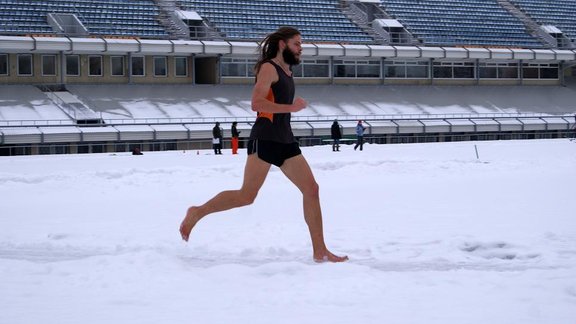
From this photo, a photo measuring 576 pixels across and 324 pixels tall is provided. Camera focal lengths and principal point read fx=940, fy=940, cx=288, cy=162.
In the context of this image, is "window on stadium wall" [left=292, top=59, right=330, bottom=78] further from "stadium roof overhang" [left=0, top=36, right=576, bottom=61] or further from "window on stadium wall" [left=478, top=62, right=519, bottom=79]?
"window on stadium wall" [left=478, top=62, right=519, bottom=79]

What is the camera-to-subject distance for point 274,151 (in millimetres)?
7359

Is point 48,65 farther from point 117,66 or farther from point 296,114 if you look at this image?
point 296,114

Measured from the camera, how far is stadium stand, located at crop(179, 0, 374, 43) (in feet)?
160

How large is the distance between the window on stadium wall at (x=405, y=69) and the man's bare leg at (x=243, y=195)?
152ft

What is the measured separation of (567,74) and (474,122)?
16517 millimetres

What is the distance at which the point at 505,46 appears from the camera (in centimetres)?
5541

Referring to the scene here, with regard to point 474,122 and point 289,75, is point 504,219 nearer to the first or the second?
point 289,75

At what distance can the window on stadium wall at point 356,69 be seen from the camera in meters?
52.3

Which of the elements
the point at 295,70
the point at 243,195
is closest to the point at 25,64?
the point at 295,70

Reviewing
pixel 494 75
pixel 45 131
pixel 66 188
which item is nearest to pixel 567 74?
pixel 494 75

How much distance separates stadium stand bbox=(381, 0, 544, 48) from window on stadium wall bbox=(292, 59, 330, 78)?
565 cm

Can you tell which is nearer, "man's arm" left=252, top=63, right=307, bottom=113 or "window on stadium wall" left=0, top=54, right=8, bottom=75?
"man's arm" left=252, top=63, right=307, bottom=113

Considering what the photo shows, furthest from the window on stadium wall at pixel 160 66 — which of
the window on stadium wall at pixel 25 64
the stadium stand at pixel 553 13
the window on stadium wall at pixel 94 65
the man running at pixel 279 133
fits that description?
the man running at pixel 279 133

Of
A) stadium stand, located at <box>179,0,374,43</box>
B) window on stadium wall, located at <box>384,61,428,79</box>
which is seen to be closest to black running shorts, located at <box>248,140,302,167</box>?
stadium stand, located at <box>179,0,374,43</box>
